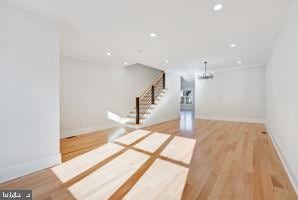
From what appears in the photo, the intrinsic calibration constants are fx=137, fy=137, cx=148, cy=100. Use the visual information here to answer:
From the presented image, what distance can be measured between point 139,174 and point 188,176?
0.75 meters

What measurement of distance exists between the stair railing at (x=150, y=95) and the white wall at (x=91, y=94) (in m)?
0.57

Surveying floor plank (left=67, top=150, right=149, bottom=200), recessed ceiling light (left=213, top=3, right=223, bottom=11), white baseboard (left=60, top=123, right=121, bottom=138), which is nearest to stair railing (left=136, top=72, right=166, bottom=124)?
white baseboard (left=60, top=123, right=121, bottom=138)

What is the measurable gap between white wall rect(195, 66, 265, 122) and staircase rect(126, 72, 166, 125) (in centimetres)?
255

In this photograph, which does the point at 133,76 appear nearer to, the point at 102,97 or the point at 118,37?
the point at 102,97

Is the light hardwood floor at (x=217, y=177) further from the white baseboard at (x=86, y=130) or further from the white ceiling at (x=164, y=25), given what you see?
Answer: the white ceiling at (x=164, y=25)

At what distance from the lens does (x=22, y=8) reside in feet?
7.12

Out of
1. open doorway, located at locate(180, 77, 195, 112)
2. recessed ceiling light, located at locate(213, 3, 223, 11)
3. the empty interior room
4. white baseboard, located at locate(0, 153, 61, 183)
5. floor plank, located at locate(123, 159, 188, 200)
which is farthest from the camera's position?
open doorway, located at locate(180, 77, 195, 112)

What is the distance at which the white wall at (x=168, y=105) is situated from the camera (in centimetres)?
641

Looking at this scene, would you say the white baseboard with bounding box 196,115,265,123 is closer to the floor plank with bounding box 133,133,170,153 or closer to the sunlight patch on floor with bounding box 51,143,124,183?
the floor plank with bounding box 133,133,170,153

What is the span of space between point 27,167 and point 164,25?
3512 millimetres

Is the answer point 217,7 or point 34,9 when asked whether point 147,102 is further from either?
point 34,9

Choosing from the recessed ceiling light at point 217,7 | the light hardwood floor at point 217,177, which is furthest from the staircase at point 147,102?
the recessed ceiling light at point 217,7

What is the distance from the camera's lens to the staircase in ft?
19.4

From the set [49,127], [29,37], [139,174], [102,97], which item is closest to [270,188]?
[139,174]
